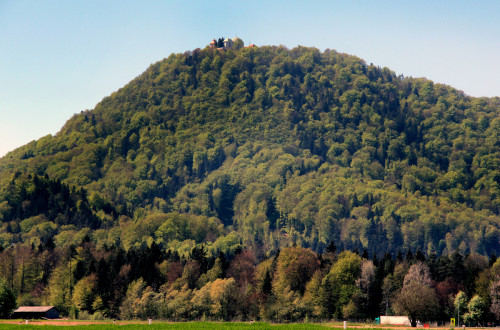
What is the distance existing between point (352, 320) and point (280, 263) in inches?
1164

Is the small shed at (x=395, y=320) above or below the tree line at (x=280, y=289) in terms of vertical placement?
below

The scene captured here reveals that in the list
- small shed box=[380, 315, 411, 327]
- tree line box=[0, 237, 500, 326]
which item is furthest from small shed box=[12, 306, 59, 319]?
small shed box=[380, 315, 411, 327]

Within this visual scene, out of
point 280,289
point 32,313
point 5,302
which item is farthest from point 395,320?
point 5,302

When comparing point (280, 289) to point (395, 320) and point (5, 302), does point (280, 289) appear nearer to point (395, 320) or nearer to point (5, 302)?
point (395, 320)

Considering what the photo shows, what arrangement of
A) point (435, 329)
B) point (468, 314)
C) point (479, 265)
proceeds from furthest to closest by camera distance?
point (479, 265), point (468, 314), point (435, 329)

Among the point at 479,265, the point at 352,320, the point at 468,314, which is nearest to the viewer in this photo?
the point at 468,314

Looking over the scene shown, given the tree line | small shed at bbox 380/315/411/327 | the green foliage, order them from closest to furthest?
small shed at bbox 380/315/411/327
the green foliage
the tree line

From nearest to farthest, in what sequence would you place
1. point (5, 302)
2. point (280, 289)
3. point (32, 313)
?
1. point (5, 302)
2. point (32, 313)
3. point (280, 289)

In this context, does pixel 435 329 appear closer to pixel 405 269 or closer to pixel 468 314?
pixel 468 314

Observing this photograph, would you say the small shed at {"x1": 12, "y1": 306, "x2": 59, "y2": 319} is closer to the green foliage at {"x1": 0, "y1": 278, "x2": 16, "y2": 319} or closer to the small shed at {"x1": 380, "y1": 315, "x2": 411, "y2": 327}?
the green foliage at {"x1": 0, "y1": 278, "x2": 16, "y2": 319}

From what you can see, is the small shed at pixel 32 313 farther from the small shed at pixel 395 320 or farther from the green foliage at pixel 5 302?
the small shed at pixel 395 320

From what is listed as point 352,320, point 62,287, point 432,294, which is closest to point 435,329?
point 432,294

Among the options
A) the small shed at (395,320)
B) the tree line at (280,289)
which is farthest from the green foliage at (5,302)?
the small shed at (395,320)

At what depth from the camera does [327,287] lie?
170625mm
